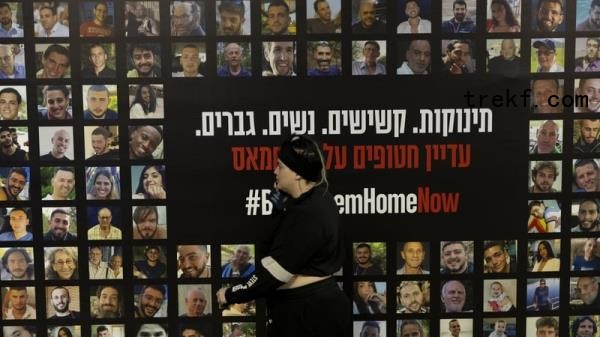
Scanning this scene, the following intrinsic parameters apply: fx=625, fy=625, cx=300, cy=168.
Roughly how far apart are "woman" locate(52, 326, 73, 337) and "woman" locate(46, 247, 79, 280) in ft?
0.82

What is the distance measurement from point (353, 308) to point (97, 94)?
1.57 m

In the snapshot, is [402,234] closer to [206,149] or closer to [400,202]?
[400,202]

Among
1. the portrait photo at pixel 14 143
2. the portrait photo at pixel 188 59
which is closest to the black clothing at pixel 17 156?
the portrait photo at pixel 14 143

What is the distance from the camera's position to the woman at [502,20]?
2.88 meters

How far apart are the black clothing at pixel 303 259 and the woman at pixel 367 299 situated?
0.58 metres

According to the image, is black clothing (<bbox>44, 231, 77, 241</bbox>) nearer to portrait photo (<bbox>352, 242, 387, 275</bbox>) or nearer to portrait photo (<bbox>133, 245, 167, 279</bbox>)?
portrait photo (<bbox>133, 245, 167, 279</bbox>)

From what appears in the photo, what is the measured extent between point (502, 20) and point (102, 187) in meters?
2.01

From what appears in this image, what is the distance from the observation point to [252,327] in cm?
301

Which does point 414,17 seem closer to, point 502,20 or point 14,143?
point 502,20

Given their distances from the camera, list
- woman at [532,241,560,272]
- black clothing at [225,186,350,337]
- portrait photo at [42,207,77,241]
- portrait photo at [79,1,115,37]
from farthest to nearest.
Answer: woman at [532,241,560,272], portrait photo at [42,207,77,241], portrait photo at [79,1,115,37], black clothing at [225,186,350,337]

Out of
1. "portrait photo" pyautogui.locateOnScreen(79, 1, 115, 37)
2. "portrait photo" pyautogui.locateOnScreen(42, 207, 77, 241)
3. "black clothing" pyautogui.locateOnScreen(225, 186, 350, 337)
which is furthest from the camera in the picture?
"portrait photo" pyautogui.locateOnScreen(42, 207, 77, 241)

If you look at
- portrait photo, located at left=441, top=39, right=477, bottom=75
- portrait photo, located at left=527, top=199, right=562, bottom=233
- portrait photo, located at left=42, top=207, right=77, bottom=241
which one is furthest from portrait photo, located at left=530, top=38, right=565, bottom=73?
portrait photo, located at left=42, top=207, right=77, bottom=241

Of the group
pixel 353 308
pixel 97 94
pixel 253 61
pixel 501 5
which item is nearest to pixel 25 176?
pixel 97 94

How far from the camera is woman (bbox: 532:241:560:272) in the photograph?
302 cm
